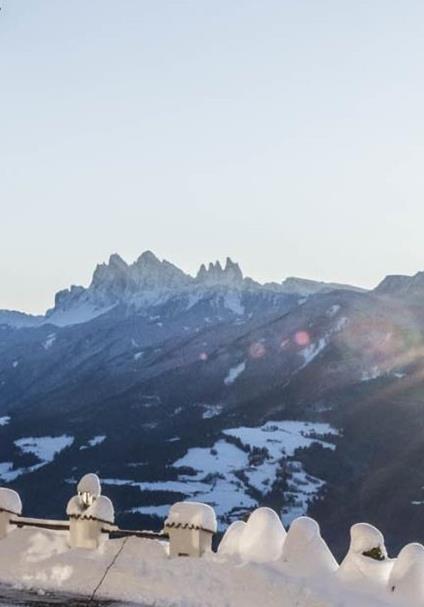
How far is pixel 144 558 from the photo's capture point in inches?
893

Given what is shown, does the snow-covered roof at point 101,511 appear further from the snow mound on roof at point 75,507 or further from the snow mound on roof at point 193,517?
the snow mound on roof at point 193,517

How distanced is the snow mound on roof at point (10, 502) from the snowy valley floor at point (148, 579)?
780 mm

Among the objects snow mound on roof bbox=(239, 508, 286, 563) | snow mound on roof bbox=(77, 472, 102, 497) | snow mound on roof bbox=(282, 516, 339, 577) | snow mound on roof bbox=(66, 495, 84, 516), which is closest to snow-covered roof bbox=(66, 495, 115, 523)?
snow mound on roof bbox=(66, 495, 84, 516)

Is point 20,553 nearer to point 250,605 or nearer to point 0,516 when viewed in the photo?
point 0,516

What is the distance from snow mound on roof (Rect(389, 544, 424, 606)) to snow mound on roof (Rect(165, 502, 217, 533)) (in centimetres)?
462

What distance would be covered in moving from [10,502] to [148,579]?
5.40m

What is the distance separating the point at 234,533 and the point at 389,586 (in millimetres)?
4137

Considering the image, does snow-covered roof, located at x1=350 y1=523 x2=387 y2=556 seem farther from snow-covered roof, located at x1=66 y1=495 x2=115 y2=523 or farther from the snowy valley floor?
snow-covered roof, located at x1=66 y1=495 x2=115 y2=523

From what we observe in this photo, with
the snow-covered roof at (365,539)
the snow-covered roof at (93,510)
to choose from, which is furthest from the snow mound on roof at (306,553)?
the snow-covered roof at (93,510)

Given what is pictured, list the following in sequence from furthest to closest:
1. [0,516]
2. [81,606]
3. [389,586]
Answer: [0,516]
[81,606]
[389,586]

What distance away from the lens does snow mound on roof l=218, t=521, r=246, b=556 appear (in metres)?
22.1

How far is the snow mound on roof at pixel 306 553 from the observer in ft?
68.8

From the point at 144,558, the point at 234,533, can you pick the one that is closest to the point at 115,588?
the point at 144,558

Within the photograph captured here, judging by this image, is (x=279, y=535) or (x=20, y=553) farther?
(x=20, y=553)
